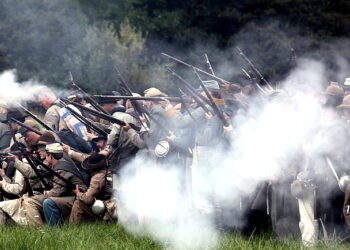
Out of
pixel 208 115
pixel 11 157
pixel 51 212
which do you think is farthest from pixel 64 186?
pixel 208 115

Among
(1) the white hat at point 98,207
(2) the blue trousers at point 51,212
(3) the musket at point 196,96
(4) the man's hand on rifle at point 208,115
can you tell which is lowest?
(2) the blue trousers at point 51,212

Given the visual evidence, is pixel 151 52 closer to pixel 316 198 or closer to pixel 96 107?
pixel 96 107

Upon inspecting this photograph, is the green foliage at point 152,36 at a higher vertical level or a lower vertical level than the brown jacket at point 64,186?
lower

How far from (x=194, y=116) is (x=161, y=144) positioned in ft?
2.00

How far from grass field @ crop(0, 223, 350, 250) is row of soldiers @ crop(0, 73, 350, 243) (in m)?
0.47

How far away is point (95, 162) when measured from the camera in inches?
472

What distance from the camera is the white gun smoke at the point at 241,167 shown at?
982cm

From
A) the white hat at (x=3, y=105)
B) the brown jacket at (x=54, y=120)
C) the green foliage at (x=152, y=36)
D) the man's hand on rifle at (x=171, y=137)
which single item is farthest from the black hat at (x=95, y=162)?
the green foliage at (x=152, y=36)

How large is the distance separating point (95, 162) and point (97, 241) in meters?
2.20

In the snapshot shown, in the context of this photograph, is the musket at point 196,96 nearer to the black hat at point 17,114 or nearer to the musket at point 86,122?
the musket at point 86,122

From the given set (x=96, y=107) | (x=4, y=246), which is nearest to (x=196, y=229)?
(x=4, y=246)

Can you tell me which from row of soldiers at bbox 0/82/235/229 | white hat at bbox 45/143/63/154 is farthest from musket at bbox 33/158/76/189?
white hat at bbox 45/143/63/154

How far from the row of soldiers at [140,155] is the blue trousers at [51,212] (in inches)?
0.6

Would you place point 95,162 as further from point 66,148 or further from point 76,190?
point 66,148
